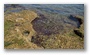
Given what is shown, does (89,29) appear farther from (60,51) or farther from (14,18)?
(14,18)

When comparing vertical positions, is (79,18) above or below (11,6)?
below

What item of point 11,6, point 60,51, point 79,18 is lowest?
point 60,51

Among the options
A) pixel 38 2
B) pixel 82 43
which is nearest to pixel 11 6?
pixel 38 2

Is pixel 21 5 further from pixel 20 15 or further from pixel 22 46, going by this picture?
pixel 22 46

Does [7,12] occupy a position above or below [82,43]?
above

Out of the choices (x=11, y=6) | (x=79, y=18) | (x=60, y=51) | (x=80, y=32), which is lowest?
(x=60, y=51)

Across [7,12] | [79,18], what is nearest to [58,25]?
[79,18]

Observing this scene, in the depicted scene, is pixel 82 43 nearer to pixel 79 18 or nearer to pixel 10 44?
Answer: pixel 79 18
